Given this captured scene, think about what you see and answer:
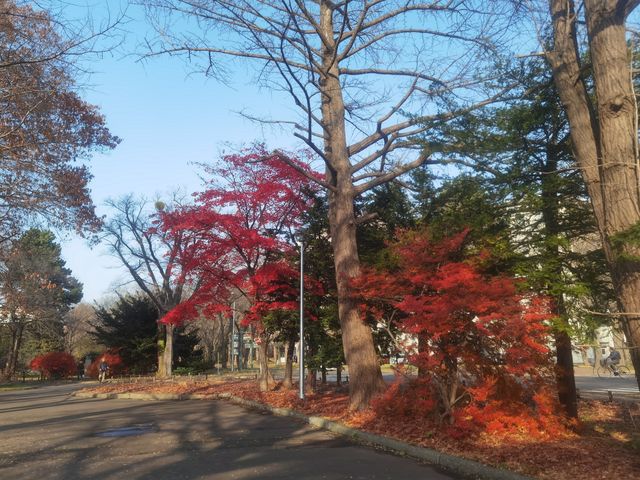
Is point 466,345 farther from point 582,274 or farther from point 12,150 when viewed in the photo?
point 12,150

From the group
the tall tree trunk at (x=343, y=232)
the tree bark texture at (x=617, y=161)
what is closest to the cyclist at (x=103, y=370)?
the tall tree trunk at (x=343, y=232)

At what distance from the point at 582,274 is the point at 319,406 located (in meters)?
8.05

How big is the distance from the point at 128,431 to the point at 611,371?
27.7 metres

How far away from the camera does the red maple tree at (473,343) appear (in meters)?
8.37

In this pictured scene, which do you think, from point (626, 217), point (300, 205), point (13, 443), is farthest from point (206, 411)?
point (626, 217)

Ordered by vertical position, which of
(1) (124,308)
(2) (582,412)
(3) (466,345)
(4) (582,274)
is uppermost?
(1) (124,308)

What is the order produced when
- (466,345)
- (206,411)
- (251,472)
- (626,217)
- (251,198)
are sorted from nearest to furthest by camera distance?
(626,217) → (251,472) → (466,345) → (206,411) → (251,198)

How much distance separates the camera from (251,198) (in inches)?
A: 726

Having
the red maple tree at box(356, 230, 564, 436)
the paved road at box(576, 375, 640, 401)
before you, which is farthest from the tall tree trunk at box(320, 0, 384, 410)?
the paved road at box(576, 375, 640, 401)

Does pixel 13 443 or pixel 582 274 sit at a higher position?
pixel 582 274

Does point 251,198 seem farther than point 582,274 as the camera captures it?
Yes

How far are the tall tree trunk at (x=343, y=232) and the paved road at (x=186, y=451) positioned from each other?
1808mm

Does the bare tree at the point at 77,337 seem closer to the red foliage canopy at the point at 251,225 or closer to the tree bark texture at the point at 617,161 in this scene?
the red foliage canopy at the point at 251,225

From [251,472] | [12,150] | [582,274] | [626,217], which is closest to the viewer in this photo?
[626,217]
